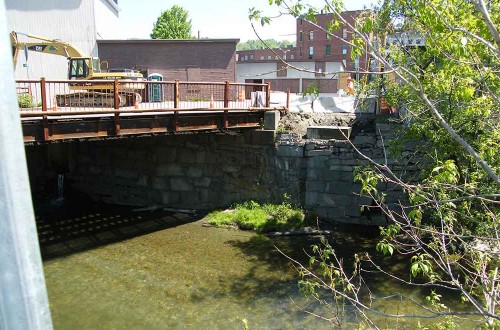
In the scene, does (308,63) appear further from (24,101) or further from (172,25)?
(24,101)

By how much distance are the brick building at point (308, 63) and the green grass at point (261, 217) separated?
3.95 m

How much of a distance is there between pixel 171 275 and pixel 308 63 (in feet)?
118

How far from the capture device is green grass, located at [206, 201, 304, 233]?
12.4 metres

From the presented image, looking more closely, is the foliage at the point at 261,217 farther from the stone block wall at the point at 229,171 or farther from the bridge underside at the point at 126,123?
the bridge underside at the point at 126,123

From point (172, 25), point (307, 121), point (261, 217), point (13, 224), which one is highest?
point (172, 25)

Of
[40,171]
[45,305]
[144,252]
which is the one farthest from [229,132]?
[45,305]

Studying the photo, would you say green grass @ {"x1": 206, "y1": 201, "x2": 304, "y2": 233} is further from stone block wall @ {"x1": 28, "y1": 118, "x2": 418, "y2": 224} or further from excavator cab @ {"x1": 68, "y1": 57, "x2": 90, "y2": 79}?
excavator cab @ {"x1": 68, "y1": 57, "x2": 90, "y2": 79}

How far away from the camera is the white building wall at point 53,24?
23.4 meters

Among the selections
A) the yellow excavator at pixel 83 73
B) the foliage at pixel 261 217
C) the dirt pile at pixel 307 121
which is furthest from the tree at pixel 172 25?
the foliage at pixel 261 217

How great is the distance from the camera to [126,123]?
35.2 ft

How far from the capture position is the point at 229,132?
43.5 feet

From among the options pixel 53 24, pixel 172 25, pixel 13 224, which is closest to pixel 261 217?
pixel 13 224

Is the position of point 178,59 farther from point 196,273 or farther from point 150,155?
point 196,273

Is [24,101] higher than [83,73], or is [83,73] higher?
[83,73]
